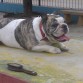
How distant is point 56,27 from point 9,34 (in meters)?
1.00

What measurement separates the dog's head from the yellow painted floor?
0.97 ft

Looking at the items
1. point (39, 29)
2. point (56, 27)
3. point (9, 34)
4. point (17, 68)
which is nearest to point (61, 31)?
point (56, 27)

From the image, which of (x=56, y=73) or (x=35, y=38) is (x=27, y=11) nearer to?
(x=35, y=38)

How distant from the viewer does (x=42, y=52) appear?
527 centimetres

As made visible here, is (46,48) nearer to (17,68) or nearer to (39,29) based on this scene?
(39,29)

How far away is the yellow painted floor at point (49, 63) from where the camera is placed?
4.05 meters

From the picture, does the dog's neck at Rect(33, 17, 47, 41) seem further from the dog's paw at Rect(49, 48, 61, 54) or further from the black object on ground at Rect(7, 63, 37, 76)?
the black object on ground at Rect(7, 63, 37, 76)

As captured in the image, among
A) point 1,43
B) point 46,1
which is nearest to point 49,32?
point 1,43

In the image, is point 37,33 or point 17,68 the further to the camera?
point 37,33

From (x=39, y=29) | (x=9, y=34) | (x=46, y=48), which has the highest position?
(x=39, y=29)

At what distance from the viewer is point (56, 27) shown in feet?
15.9

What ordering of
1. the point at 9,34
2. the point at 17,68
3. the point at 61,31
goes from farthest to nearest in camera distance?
the point at 9,34, the point at 61,31, the point at 17,68

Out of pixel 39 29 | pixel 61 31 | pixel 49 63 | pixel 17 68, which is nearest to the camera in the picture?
pixel 17 68

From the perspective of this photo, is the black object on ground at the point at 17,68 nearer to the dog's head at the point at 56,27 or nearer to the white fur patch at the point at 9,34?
the dog's head at the point at 56,27
